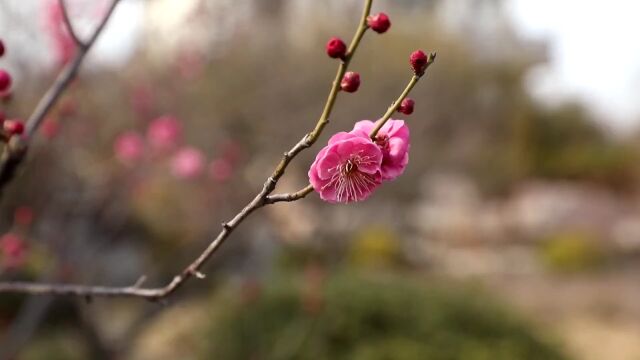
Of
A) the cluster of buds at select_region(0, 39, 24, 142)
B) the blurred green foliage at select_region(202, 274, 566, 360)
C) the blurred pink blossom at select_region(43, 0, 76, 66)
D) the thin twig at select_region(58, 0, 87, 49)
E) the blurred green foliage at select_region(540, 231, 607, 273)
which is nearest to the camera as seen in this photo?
the cluster of buds at select_region(0, 39, 24, 142)

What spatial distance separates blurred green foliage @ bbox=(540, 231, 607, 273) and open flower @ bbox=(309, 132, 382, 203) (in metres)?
9.34

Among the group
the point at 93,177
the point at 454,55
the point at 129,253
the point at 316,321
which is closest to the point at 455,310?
the point at 316,321

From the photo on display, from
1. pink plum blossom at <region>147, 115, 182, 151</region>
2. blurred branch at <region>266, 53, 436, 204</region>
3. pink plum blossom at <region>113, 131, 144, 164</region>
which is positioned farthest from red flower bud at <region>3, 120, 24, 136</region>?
pink plum blossom at <region>113, 131, 144, 164</region>

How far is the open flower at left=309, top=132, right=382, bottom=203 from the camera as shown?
633mm

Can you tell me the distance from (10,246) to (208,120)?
397 centimetres

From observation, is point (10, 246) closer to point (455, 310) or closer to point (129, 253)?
point (455, 310)

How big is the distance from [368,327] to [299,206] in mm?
4312

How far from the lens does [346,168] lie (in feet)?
2.15

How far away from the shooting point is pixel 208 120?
5836 millimetres

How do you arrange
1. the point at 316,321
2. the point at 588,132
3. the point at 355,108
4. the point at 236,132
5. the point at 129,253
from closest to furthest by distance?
the point at 316,321, the point at 236,132, the point at 355,108, the point at 129,253, the point at 588,132

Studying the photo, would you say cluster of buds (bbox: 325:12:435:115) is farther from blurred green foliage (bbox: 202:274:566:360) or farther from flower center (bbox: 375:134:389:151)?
blurred green foliage (bbox: 202:274:566:360)

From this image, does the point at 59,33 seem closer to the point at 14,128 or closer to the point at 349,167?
the point at 14,128

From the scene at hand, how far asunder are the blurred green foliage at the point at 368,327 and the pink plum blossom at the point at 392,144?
2.52 meters

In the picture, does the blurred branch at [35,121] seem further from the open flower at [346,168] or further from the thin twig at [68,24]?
the open flower at [346,168]
